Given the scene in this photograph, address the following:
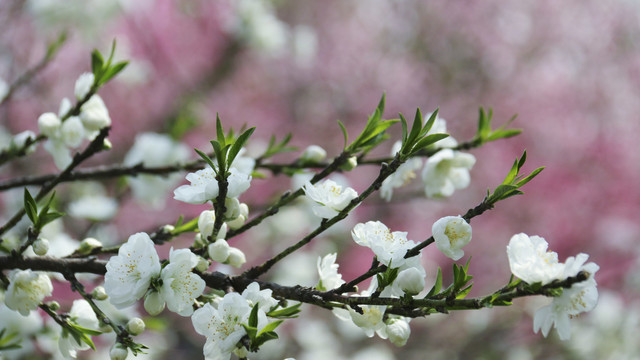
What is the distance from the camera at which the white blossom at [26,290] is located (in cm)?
92

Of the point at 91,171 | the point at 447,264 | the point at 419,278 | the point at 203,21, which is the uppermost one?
the point at 203,21

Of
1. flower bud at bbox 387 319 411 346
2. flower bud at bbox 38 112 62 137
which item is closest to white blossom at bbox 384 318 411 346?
flower bud at bbox 387 319 411 346

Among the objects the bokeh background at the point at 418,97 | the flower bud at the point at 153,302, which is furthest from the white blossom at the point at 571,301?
the bokeh background at the point at 418,97

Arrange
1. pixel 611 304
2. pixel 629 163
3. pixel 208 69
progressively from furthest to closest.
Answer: pixel 629 163, pixel 208 69, pixel 611 304

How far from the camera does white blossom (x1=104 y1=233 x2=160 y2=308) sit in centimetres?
80

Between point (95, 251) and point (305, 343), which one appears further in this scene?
point (305, 343)

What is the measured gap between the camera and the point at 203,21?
505 cm

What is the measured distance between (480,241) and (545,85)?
192cm

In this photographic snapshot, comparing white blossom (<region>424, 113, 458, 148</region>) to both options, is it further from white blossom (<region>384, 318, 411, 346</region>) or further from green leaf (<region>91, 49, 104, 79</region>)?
green leaf (<region>91, 49, 104, 79</region>)

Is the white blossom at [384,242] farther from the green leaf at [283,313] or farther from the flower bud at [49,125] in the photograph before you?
the flower bud at [49,125]

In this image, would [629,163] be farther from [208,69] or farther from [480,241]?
A: [208,69]

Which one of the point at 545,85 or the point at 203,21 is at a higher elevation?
the point at 203,21

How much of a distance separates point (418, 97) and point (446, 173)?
4.29 meters

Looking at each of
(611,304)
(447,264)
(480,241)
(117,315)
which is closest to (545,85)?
(480,241)
